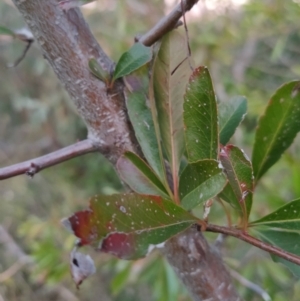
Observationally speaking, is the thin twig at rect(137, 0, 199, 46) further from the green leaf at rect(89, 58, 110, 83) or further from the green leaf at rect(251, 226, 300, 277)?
the green leaf at rect(251, 226, 300, 277)

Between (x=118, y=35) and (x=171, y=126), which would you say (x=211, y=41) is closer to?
(x=118, y=35)

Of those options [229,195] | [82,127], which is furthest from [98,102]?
[82,127]

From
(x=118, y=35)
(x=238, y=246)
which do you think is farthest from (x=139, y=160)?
(x=118, y=35)

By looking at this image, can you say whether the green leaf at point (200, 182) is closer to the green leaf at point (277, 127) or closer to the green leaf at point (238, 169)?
the green leaf at point (238, 169)

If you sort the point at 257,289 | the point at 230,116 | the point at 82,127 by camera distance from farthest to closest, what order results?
the point at 82,127
the point at 257,289
the point at 230,116

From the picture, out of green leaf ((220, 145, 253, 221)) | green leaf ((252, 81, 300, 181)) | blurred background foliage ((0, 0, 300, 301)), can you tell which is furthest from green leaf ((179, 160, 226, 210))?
blurred background foliage ((0, 0, 300, 301))

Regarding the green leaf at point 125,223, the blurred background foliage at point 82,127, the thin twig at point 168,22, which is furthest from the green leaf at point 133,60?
the blurred background foliage at point 82,127

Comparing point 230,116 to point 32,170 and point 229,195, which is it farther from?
point 32,170
